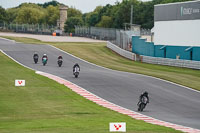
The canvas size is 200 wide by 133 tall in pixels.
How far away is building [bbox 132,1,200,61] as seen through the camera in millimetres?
54750

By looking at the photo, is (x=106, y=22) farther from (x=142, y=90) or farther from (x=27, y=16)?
(x=142, y=90)

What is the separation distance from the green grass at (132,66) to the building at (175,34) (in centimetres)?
392

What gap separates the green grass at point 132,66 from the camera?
39.5 meters

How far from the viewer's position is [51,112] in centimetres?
2178

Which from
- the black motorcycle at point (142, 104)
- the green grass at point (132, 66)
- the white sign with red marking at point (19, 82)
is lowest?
the green grass at point (132, 66)

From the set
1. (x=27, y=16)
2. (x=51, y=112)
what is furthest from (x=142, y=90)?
(x=27, y=16)

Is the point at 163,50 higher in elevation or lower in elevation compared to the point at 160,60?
higher

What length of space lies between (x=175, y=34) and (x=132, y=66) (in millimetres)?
9963

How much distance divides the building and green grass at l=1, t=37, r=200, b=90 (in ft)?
12.8

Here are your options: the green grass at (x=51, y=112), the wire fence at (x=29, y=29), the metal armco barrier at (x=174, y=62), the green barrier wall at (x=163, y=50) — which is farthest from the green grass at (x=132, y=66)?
the wire fence at (x=29, y=29)

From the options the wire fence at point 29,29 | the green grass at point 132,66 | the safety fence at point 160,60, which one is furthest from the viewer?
the wire fence at point 29,29

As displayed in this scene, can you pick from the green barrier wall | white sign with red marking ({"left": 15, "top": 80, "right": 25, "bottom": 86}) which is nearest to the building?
the green barrier wall

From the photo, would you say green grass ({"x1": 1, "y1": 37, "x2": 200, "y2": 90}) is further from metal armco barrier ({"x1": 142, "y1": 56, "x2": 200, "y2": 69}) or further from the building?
the building

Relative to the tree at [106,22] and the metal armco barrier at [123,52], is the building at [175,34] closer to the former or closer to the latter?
the metal armco barrier at [123,52]
